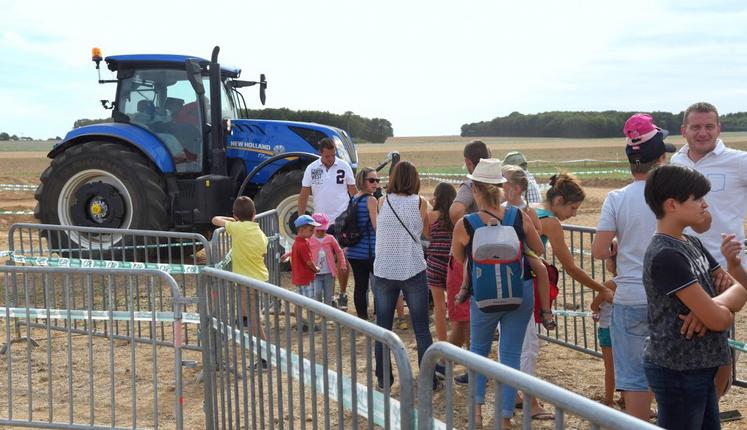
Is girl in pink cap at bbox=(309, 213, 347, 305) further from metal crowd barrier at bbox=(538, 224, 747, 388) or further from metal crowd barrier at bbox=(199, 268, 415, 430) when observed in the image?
metal crowd barrier at bbox=(199, 268, 415, 430)

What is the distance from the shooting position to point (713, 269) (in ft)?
10.7

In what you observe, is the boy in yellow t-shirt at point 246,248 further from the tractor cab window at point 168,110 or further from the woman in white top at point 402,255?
the tractor cab window at point 168,110

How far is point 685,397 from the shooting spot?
10.3 ft

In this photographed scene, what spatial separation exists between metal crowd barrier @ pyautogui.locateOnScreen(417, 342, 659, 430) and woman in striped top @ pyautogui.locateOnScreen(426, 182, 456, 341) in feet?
10.2

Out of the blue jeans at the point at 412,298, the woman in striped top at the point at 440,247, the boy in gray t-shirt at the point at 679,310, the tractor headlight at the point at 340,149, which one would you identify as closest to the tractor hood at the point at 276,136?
the tractor headlight at the point at 340,149

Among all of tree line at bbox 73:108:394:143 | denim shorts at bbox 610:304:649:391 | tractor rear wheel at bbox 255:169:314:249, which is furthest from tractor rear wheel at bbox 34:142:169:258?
tree line at bbox 73:108:394:143

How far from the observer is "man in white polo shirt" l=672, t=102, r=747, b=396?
13.9 feet

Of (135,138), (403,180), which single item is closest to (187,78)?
(135,138)

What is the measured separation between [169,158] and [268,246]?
3.26 m

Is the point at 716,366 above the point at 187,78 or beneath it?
beneath

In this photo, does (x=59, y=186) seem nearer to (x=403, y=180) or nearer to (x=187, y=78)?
(x=187, y=78)

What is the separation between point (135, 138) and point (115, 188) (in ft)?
2.25

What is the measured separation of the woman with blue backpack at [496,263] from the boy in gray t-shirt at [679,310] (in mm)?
1116

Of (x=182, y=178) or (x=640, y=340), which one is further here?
(x=182, y=178)
